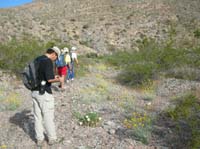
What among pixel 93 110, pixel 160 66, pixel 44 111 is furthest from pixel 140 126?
pixel 160 66

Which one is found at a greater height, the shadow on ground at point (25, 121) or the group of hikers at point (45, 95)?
the group of hikers at point (45, 95)

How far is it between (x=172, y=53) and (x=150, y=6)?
80.1ft

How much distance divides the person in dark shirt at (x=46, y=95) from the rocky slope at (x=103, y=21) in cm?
1521

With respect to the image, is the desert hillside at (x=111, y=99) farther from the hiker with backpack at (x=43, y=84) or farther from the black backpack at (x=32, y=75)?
the black backpack at (x=32, y=75)

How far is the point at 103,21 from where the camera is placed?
31.9 m

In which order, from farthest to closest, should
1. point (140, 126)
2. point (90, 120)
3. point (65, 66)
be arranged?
point (65, 66) < point (90, 120) < point (140, 126)

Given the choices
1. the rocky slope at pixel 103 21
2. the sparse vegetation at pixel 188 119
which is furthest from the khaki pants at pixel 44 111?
the rocky slope at pixel 103 21

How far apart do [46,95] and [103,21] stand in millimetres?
27573

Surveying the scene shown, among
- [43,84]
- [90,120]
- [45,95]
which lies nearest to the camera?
[43,84]

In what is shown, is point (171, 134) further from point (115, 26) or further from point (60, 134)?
point (115, 26)

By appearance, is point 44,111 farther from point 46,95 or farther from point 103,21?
point 103,21

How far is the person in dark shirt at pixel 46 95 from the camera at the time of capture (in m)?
4.86

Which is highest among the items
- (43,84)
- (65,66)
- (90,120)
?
(43,84)

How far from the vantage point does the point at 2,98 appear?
818cm
